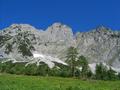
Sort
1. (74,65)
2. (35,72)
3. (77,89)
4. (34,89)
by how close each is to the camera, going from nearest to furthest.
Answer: (34,89)
(77,89)
(74,65)
(35,72)

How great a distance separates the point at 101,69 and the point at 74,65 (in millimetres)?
36812

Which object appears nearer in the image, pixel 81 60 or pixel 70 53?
pixel 70 53

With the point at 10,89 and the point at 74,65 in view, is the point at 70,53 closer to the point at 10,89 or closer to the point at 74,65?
the point at 74,65

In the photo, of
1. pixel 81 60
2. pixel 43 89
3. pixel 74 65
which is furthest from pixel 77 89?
pixel 81 60

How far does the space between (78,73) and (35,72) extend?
28.6m

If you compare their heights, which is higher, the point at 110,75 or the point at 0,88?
the point at 110,75

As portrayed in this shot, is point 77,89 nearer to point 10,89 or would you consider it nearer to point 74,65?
point 10,89

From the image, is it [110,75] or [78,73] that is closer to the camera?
[78,73]

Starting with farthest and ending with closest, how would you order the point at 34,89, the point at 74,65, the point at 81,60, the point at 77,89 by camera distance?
the point at 81,60 < the point at 74,65 < the point at 77,89 < the point at 34,89

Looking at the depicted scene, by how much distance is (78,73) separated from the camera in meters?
183

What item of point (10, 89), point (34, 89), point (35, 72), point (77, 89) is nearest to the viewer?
point (10, 89)

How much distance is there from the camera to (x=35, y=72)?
7840 inches

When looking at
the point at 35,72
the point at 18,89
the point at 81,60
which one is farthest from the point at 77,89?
the point at 35,72

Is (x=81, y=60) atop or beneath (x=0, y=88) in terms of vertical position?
atop
